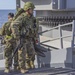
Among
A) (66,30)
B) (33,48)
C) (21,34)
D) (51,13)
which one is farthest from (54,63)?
(51,13)

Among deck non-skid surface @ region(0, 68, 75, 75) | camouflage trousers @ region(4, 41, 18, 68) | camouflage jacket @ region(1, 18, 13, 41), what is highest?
camouflage jacket @ region(1, 18, 13, 41)

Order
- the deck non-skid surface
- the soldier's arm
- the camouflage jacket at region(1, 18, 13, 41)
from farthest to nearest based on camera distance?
the camouflage jacket at region(1, 18, 13, 41), the deck non-skid surface, the soldier's arm

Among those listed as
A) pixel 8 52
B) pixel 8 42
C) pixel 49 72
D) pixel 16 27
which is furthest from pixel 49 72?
pixel 16 27

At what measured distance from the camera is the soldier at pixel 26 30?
6414mm

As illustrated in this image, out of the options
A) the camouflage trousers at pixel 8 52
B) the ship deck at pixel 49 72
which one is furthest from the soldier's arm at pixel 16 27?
the ship deck at pixel 49 72

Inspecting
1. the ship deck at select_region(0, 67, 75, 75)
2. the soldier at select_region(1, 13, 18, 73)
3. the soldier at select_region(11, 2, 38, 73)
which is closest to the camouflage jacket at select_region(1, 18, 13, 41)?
the soldier at select_region(1, 13, 18, 73)

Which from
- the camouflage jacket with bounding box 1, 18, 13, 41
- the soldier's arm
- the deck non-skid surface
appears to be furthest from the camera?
the camouflage jacket with bounding box 1, 18, 13, 41

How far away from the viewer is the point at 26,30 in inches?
261

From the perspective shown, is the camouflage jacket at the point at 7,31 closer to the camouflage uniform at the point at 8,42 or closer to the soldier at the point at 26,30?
the camouflage uniform at the point at 8,42

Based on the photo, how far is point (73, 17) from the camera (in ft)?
35.8

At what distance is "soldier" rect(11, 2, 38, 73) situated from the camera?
6414 mm

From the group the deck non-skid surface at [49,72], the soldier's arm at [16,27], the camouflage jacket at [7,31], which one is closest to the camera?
the soldier's arm at [16,27]

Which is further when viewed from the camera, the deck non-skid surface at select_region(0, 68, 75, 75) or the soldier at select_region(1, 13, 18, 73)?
the soldier at select_region(1, 13, 18, 73)

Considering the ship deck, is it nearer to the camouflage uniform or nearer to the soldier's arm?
the camouflage uniform
